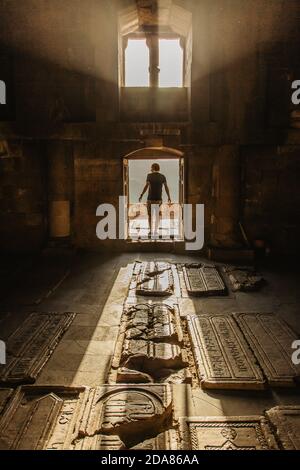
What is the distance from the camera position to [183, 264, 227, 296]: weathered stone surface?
6.56 metres

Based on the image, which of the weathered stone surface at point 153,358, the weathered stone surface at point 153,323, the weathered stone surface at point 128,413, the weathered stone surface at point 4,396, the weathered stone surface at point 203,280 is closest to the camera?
the weathered stone surface at point 128,413

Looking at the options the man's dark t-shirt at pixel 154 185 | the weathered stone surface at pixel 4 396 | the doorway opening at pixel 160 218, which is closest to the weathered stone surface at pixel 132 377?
the weathered stone surface at pixel 4 396

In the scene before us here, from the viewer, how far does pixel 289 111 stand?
30.6 feet

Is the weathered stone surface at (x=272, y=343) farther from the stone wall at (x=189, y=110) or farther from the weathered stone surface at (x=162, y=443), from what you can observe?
the stone wall at (x=189, y=110)

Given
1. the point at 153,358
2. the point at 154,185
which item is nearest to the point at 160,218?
the point at 154,185

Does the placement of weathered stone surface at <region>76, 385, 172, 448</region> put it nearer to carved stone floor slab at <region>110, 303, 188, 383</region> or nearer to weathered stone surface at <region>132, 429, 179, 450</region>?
weathered stone surface at <region>132, 429, 179, 450</region>

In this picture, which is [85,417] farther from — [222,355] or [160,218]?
[160,218]

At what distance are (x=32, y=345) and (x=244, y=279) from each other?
13.8 ft

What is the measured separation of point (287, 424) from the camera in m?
3.04

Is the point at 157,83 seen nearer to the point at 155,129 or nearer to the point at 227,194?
the point at 155,129

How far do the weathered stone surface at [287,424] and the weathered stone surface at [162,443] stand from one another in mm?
783

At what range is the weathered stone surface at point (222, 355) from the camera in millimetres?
3686

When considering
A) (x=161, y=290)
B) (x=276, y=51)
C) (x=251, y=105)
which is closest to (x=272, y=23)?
(x=276, y=51)

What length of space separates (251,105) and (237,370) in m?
7.16
